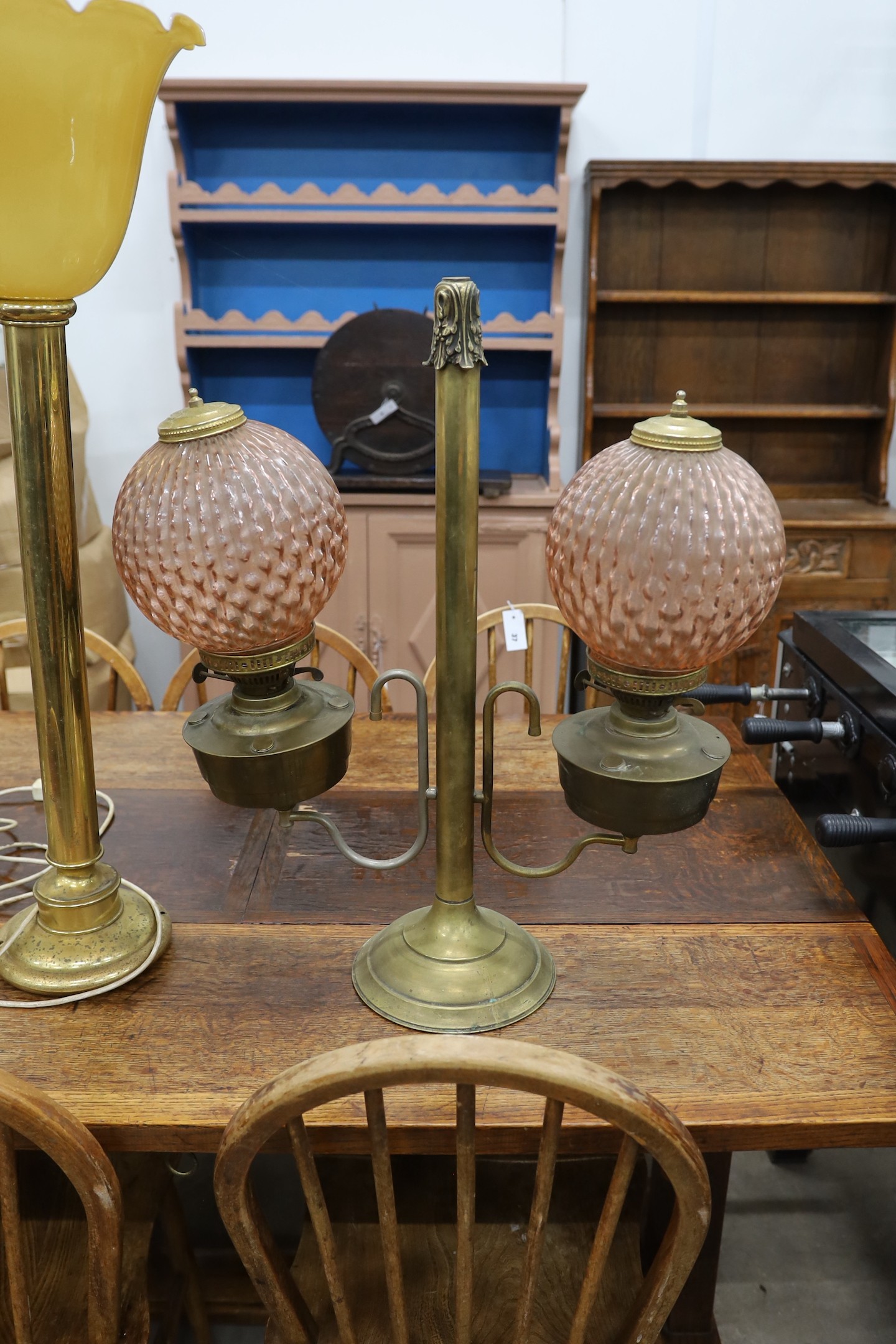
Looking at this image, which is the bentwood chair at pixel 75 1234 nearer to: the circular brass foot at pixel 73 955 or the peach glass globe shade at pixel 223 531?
the circular brass foot at pixel 73 955

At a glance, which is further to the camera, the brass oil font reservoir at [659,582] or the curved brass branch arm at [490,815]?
the curved brass branch arm at [490,815]

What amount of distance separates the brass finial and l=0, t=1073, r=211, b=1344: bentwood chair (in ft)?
2.02

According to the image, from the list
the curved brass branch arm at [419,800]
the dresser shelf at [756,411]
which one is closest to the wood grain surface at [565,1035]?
the curved brass branch arm at [419,800]

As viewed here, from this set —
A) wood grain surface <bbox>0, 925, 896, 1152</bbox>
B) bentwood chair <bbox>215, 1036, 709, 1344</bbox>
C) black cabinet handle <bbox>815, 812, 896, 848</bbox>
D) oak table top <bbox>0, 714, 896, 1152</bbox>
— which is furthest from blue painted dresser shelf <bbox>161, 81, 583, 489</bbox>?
bentwood chair <bbox>215, 1036, 709, 1344</bbox>

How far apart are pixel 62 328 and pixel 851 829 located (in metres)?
0.95

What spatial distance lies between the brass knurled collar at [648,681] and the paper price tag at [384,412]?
217cm

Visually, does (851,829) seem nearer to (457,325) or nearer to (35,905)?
(457,325)

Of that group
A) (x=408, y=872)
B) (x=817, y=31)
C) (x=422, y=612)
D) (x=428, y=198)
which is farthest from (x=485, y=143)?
(x=408, y=872)

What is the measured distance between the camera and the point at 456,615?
34.8 inches

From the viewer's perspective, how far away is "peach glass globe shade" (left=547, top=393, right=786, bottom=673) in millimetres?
771

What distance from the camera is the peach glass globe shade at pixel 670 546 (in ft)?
2.53

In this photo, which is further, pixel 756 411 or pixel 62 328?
pixel 756 411

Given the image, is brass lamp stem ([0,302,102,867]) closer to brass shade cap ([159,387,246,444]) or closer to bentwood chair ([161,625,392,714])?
brass shade cap ([159,387,246,444])

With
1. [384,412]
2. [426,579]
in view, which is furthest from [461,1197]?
[384,412]
